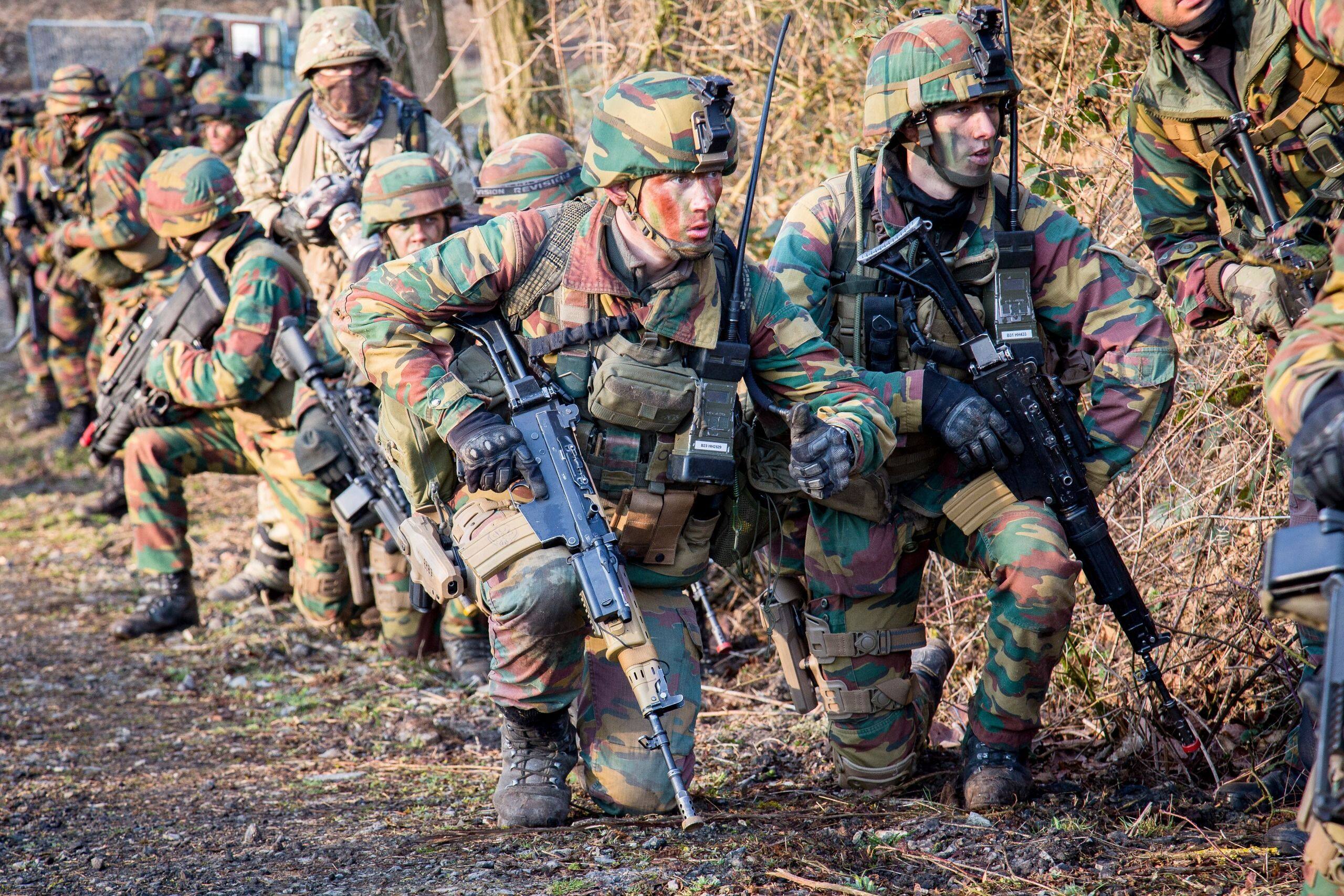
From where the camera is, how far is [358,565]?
5.91 m

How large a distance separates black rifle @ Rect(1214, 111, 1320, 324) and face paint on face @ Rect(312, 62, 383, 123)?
414 cm

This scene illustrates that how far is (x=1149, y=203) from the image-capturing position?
13.3 ft

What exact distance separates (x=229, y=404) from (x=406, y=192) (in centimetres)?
165

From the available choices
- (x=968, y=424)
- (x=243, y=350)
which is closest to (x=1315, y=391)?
(x=968, y=424)

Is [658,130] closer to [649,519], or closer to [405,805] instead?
[649,519]

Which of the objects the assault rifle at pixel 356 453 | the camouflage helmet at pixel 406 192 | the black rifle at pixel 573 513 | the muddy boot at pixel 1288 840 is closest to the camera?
the muddy boot at pixel 1288 840

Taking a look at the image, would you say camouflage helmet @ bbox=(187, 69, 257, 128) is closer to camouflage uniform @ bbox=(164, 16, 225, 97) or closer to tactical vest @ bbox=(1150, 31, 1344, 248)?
camouflage uniform @ bbox=(164, 16, 225, 97)

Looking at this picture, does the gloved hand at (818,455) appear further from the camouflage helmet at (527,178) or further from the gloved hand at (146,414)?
the gloved hand at (146,414)

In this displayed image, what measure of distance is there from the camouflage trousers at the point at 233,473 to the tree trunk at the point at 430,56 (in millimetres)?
2841

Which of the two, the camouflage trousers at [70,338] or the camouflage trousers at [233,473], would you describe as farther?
the camouflage trousers at [70,338]

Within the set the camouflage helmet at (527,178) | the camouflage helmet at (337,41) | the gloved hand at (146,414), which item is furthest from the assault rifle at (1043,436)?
the gloved hand at (146,414)

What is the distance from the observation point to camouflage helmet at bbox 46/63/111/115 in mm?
8836

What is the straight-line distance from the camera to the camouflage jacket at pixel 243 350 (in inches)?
237

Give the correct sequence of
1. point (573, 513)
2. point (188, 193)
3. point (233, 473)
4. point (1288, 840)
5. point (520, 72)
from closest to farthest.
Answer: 1. point (1288, 840)
2. point (573, 513)
3. point (188, 193)
4. point (233, 473)
5. point (520, 72)
